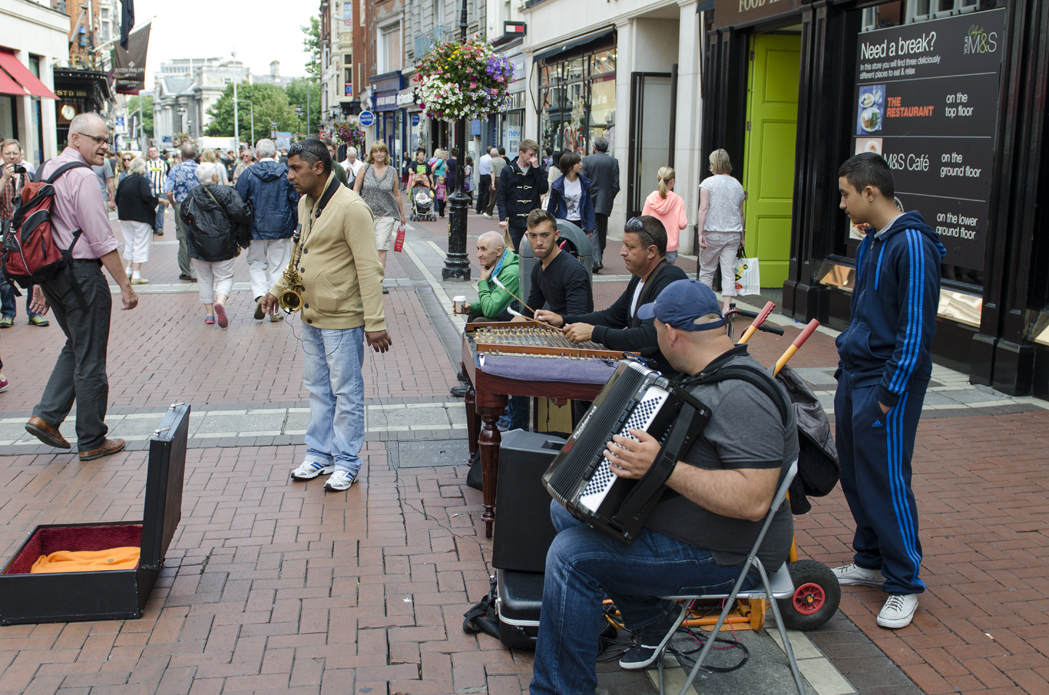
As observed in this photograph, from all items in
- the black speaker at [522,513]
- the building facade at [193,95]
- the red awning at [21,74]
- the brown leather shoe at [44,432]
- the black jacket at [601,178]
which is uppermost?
the building facade at [193,95]

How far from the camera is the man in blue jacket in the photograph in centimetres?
1033

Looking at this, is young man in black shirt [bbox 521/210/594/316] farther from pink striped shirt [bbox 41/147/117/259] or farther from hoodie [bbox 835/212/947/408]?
pink striped shirt [bbox 41/147/117/259]

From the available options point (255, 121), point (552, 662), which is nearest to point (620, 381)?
point (552, 662)

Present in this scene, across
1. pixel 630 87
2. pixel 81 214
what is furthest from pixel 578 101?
pixel 81 214

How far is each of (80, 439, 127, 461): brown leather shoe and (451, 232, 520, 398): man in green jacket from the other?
8.12 feet

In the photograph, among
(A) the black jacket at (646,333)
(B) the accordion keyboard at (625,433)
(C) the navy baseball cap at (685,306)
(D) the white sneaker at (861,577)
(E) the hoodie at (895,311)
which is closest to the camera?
(B) the accordion keyboard at (625,433)

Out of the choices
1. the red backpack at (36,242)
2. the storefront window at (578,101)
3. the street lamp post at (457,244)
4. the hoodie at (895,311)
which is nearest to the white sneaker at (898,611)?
the hoodie at (895,311)

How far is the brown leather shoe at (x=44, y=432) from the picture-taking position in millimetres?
5973

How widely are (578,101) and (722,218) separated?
1187 centimetres

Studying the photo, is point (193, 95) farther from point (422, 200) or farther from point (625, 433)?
point (625, 433)

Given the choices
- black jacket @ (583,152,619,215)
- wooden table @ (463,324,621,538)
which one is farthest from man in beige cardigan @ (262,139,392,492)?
black jacket @ (583,152,619,215)

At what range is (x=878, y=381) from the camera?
394 centimetres

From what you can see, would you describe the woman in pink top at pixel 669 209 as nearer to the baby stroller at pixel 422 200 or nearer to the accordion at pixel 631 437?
the accordion at pixel 631 437

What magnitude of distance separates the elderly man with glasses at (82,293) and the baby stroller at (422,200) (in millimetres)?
18739
